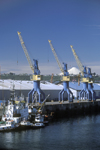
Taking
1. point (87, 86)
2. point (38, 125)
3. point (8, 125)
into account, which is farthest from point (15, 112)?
point (87, 86)

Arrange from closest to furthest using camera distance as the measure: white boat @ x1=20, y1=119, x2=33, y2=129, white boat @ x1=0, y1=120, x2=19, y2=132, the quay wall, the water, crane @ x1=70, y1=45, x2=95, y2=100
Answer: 1. the water
2. white boat @ x1=0, y1=120, x2=19, y2=132
3. white boat @ x1=20, y1=119, x2=33, y2=129
4. the quay wall
5. crane @ x1=70, y1=45, x2=95, y2=100

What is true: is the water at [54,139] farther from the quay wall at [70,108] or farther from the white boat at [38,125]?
the quay wall at [70,108]

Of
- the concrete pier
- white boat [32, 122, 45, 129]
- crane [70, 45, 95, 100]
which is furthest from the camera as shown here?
crane [70, 45, 95, 100]

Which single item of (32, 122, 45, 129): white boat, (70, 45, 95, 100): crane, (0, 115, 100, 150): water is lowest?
(0, 115, 100, 150): water

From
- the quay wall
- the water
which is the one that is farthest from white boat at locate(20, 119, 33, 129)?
the quay wall

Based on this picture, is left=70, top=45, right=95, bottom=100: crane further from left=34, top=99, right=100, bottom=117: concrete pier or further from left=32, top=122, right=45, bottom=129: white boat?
left=32, top=122, right=45, bottom=129: white boat

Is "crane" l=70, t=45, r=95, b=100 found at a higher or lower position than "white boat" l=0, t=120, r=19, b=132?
higher

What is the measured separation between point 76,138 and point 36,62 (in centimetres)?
6308

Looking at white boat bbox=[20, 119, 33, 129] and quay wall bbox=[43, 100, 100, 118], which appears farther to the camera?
quay wall bbox=[43, 100, 100, 118]

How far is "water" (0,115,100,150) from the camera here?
63.0 m

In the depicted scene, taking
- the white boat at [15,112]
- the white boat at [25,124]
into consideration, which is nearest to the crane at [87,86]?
the white boat at [15,112]

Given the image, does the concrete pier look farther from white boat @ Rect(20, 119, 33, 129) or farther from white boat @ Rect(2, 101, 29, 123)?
white boat @ Rect(20, 119, 33, 129)

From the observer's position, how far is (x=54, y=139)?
69312mm

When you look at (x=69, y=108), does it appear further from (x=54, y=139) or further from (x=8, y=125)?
(x=54, y=139)
